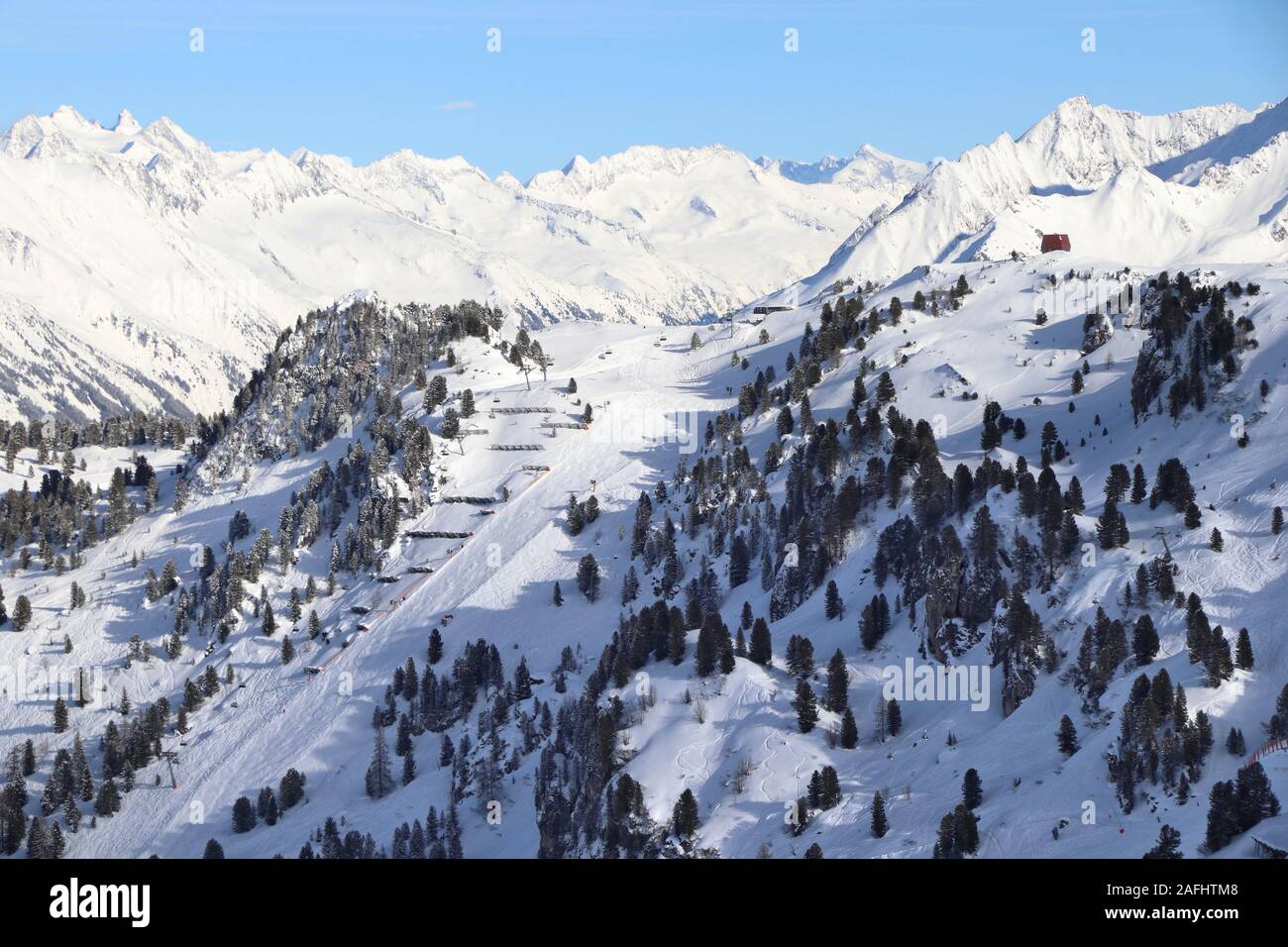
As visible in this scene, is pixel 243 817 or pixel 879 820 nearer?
pixel 879 820

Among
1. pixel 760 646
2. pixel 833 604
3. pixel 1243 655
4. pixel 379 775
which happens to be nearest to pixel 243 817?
pixel 379 775

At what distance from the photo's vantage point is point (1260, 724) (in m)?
108

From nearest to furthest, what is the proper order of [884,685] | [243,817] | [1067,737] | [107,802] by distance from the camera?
[1067,737] < [884,685] < [243,817] < [107,802]

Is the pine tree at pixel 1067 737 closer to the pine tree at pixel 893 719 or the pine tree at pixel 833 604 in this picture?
the pine tree at pixel 893 719

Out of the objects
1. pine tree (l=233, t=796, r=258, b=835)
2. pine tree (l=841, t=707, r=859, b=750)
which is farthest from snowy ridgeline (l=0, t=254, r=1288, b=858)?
pine tree (l=841, t=707, r=859, b=750)

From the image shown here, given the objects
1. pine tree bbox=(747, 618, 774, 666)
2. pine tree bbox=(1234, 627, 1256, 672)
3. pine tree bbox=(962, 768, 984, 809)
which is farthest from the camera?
pine tree bbox=(747, 618, 774, 666)

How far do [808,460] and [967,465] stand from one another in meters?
27.1

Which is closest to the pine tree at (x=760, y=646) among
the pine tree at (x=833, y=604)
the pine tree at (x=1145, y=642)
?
the pine tree at (x=833, y=604)

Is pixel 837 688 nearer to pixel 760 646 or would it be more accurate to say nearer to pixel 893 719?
pixel 893 719

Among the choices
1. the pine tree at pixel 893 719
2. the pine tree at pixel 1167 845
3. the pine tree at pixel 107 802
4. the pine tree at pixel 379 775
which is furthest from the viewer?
the pine tree at pixel 107 802

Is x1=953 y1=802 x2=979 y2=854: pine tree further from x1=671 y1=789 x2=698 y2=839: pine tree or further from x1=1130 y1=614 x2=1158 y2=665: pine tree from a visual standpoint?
x1=671 y1=789 x2=698 y2=839: pine tree

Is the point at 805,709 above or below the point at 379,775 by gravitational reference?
above

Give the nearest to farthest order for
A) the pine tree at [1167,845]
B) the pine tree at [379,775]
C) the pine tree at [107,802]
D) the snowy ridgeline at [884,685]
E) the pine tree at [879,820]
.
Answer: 1. the pine tree at [1167,845]
2. the snowy ridgeline at [884,685]
3. the pine tree at [879,820]
4. the pine tree at [379,775]
5. the pine tree at [107,802]
